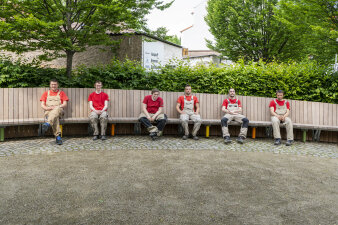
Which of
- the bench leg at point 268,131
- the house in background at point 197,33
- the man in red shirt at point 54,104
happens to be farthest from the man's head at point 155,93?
the house in background at point 197,33

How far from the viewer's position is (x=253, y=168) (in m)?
5.27

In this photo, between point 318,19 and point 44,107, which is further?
point 318,19

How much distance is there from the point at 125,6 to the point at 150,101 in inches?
112

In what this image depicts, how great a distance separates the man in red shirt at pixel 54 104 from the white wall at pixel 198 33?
4080 centimetres

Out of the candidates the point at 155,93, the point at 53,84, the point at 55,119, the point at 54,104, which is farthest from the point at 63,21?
the point at 155,93

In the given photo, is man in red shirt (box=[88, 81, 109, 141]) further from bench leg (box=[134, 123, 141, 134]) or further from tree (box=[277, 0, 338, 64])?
tree (box=[277, 0, 338, 64])

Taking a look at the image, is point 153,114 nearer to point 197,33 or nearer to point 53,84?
point 53,84

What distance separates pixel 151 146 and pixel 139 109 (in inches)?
70.6

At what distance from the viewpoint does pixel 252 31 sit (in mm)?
18766

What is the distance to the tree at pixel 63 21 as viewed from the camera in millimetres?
7258

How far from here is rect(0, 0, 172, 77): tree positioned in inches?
286

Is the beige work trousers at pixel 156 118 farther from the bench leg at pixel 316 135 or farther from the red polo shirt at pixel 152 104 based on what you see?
the bench leg at pixel 316 135

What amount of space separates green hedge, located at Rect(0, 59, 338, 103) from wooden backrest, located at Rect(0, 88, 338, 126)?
1.89ft

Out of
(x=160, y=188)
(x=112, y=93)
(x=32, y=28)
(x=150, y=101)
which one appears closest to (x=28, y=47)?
(x=32, y=28)
